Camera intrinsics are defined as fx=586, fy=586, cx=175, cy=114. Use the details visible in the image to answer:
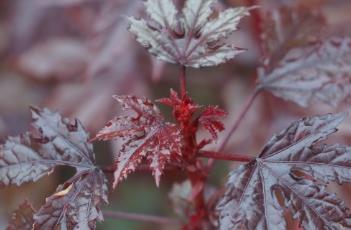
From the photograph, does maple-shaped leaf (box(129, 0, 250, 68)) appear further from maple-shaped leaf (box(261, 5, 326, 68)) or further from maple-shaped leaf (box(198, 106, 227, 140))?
maple-shaped leaf (box(261, 5, 326, 68))

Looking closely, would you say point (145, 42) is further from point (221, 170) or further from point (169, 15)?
point (221, 170)

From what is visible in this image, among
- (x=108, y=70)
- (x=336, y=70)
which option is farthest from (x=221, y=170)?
(x=336, y=70)

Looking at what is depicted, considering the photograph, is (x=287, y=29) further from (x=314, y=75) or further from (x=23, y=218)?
(x=23, y=218)

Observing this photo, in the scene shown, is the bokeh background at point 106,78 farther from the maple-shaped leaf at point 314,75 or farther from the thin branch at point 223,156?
the thin branch at point 223,156

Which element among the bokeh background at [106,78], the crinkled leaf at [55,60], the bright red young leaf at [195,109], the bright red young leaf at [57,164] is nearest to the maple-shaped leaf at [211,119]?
the bright red young leaf at [195,109]

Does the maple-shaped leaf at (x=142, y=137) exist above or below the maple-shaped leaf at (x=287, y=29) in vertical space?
below

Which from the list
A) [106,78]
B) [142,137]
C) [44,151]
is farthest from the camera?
[106,78]

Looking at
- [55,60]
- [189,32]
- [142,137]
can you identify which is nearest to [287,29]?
[189,32]
